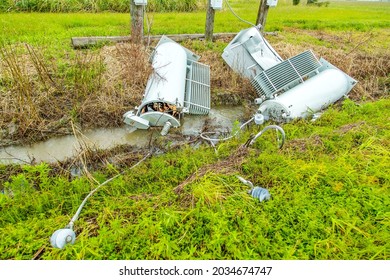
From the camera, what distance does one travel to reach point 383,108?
4160mm

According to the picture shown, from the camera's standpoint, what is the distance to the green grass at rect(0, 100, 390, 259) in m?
2.01

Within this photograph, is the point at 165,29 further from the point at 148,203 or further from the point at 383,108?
the point at 148,203

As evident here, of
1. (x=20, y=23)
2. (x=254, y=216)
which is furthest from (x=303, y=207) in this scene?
(x=20, y=23)

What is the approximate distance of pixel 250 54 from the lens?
4.67 m

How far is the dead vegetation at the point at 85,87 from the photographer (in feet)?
12.1

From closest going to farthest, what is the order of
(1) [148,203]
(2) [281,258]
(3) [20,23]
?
(2) [281,258]
(1) [148,203]
(3) [20,23]

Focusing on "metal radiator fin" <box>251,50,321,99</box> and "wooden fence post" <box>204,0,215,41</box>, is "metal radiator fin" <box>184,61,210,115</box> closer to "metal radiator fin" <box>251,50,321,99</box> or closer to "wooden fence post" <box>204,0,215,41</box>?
"metal radiator fin" <box>251,50,321,99</box>

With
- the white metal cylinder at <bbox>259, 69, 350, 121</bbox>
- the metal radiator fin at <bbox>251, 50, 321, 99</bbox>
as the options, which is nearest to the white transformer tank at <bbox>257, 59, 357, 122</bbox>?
the white metal cylinder at <bbox>259, 69, 350, 121</bbox>

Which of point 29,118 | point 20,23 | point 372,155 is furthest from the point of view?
point 20,23

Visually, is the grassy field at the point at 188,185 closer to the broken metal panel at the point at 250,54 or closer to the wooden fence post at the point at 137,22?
the broken metal panel at the point at 250,54

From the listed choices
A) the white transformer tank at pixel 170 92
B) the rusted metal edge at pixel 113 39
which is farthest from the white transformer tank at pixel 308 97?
the rusted metal edge at pixel 113 39

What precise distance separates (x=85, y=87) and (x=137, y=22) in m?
2.09

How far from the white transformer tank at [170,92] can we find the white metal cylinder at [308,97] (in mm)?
946

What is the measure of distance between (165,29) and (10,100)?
4.30 meters
